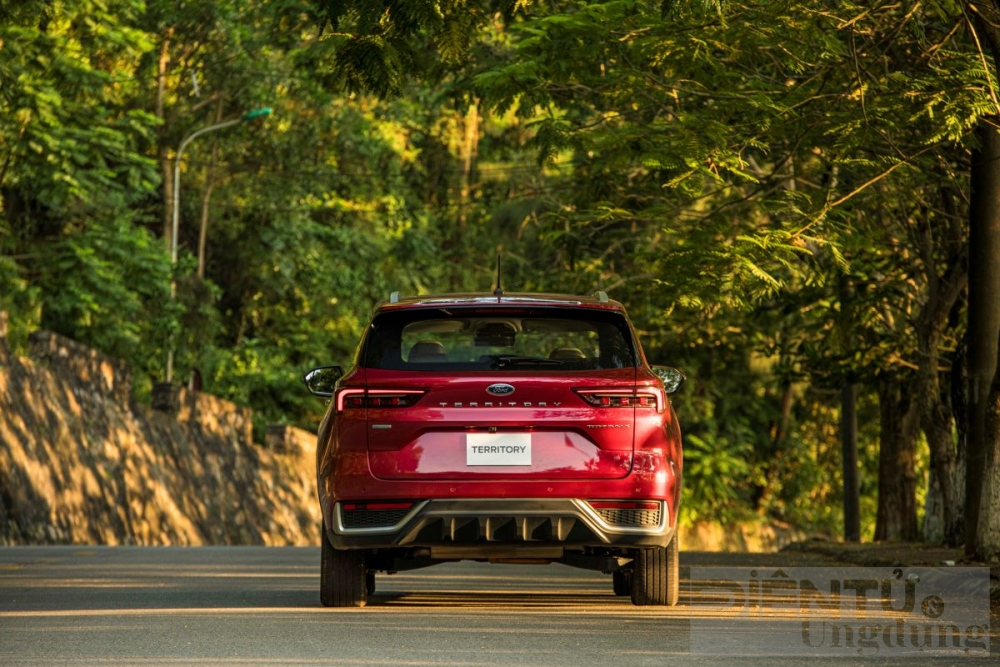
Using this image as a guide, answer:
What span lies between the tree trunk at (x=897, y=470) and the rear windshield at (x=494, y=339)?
590 inches

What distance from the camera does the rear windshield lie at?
34.0 ft

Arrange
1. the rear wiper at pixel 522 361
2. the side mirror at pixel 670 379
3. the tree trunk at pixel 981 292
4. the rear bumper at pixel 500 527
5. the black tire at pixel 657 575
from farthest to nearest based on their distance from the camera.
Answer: the tree trunk at pixel 981 292
the black tire at pixel 657 575
the side mirror at pixel 670 379
the rear wiper at pixel 522 361
the rear bumper at pixel 500 527

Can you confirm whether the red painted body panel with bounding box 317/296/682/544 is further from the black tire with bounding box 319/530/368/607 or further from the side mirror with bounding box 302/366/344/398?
the side mirror with bounding box 302/366/344/398

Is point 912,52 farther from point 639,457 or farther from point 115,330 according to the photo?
point 115,330

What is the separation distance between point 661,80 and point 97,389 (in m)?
16.2

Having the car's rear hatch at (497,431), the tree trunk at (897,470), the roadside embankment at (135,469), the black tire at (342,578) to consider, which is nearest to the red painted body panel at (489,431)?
the car's rear hatch at (497,431)

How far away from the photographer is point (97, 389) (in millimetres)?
29859

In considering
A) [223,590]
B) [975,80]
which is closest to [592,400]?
[223,590]

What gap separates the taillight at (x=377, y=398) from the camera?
1016 cm

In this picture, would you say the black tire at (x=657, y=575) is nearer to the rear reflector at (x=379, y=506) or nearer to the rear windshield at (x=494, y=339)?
the rear windshield at (x=494, y=339)

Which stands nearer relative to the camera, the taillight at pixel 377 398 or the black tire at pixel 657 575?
the taillight at pixel 377 398

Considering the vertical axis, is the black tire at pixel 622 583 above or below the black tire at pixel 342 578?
below

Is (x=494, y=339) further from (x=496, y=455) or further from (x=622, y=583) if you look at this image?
(x=622, y=583)

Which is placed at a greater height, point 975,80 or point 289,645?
point 975,80
